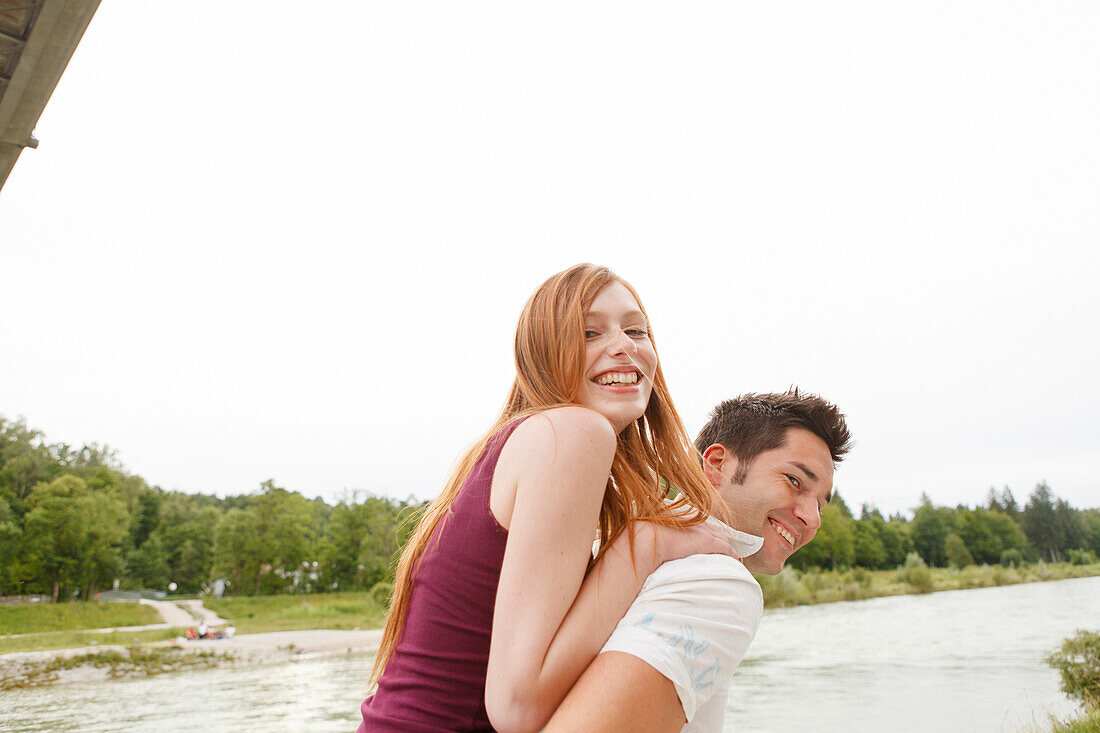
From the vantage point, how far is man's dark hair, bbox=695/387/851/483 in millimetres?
2311

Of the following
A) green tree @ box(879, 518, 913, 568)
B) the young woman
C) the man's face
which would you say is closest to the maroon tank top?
the young woman

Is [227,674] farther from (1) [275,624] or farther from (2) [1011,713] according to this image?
(2) [1011,713]

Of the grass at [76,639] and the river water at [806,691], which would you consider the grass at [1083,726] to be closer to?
the river water at [806,691]

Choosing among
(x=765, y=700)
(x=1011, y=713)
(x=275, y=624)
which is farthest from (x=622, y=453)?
(x=275, y=624)

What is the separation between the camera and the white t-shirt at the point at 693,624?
46.6 inches

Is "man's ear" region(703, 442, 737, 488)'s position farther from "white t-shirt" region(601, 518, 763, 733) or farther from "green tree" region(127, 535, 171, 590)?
"green tree" region(127, 535, 171, 590)

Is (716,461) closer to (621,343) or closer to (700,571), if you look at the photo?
(621,343)

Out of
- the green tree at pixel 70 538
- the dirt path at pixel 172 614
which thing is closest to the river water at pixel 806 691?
the dirt path at pixel 172 614

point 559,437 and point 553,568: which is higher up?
point 559,437

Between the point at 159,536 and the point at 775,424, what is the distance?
210 feet

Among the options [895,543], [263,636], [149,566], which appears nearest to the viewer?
[263,636]

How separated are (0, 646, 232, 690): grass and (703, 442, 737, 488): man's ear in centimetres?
3437

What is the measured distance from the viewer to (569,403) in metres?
1.63

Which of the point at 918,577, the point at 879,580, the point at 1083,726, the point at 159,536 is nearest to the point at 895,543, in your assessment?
the point at 879,580
